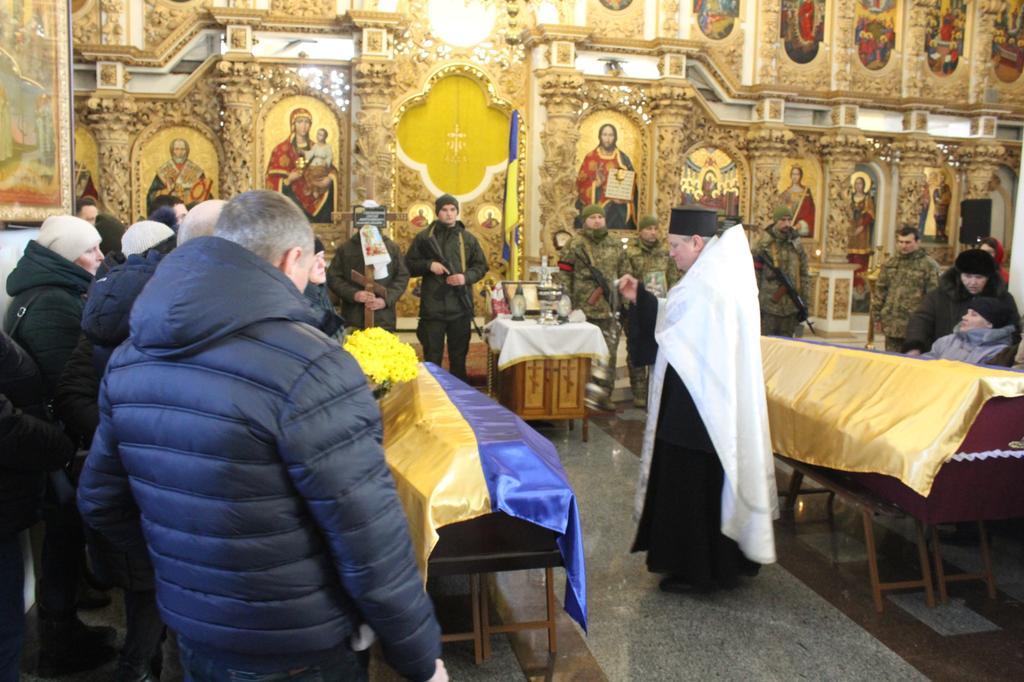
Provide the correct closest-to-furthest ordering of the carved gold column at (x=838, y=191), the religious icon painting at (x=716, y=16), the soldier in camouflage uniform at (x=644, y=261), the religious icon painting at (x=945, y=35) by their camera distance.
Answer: the soldier in camouflage uniform at (x=644, y=261) → the religious icon painting at (x=716, y=16) → the carved gold column at (x=838, y=191) → the religious icon painting at (x=945, y=35)

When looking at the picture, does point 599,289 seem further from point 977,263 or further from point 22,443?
point 22,443

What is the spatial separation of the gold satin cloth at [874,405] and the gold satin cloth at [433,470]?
79.4 inches

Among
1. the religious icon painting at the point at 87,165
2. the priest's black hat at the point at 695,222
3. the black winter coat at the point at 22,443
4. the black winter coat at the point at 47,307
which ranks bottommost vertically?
the black winter coat at the point at 22,443

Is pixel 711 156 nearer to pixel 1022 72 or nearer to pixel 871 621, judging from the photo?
pixel 1022 72

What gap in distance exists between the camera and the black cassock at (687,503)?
411cm

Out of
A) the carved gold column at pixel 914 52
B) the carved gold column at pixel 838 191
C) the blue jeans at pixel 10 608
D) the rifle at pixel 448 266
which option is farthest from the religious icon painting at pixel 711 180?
the blue jeans at pixel 10 608

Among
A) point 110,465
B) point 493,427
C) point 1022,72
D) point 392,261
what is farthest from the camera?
point 1022,72

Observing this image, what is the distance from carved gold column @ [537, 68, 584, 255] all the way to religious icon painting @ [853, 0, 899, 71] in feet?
17.5

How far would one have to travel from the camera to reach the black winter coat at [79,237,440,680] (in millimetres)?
1588

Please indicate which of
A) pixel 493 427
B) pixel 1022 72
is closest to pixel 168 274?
pixel 493 427

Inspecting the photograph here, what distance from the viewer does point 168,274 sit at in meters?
1.67

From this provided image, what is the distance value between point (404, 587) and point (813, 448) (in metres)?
3.44

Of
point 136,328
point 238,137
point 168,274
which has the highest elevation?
point 238,137

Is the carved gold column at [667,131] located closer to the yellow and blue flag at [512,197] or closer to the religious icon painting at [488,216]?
the religious icon painting at [488,216]
